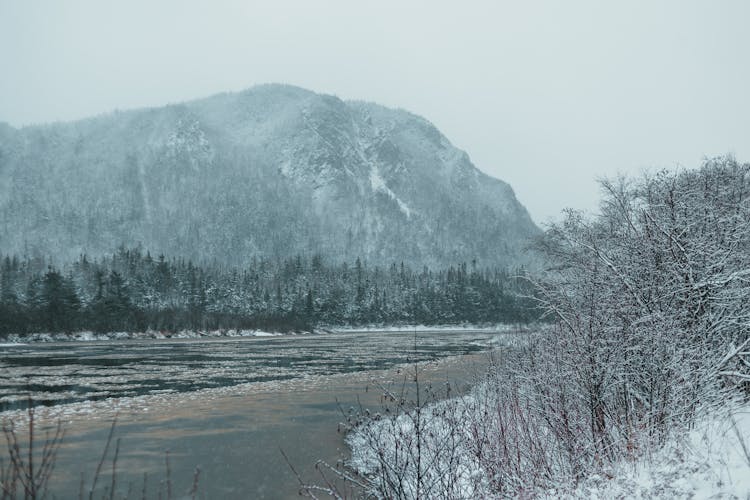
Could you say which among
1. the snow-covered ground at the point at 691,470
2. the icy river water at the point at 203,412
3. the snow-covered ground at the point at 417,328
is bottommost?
the snow-covered ground at the point at 417,328

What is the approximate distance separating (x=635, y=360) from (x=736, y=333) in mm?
2478

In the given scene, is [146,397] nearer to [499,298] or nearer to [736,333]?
[736,333]

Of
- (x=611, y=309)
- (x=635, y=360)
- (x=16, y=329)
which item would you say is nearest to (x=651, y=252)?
(x=611, y=309)

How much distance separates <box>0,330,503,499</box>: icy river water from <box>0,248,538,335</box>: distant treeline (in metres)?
40.9

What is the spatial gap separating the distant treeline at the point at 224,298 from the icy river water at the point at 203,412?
4094 centimetres

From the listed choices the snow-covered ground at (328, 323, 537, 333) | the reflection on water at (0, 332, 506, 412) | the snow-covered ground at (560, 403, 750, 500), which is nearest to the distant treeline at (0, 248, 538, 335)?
the snow-covered ground at (328, 323, 537, 333)

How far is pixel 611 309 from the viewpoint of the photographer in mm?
10180

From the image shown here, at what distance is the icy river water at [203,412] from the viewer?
1420cm

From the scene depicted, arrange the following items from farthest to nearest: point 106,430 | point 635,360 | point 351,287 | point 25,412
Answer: point 351,287, point 25,412, point 106,430, point 635,360

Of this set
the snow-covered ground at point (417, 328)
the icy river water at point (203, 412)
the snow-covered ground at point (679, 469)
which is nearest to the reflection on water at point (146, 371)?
the icy river water at point (203, 412)

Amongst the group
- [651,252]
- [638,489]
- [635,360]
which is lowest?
[638,489]

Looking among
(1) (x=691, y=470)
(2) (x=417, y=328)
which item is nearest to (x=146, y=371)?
(1) (x=691, y=470)

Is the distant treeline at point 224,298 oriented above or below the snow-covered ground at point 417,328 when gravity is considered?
above

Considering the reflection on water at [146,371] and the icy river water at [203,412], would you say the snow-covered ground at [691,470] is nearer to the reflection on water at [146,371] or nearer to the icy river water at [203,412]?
the icy river water at [203,412]
